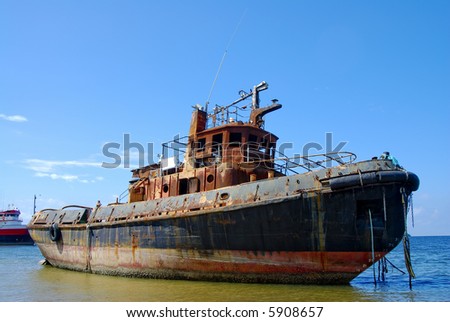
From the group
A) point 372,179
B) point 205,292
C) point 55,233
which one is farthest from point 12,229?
point 372,179

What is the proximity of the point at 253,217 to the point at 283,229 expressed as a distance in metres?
1.09

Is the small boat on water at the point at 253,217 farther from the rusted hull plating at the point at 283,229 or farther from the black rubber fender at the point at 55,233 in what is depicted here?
the black rubber fender at the point at 55,233

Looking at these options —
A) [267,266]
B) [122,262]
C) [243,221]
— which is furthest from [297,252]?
[122,262]

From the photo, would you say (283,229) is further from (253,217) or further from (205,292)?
(205,292)

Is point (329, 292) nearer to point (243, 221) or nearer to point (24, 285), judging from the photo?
point (243, 221)

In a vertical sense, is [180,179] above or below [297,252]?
above

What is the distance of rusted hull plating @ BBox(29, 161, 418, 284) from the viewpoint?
12.2 meters

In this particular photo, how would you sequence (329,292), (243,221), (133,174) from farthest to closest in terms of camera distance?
1. (133,174)
2. (243,221)
3. (329,292)

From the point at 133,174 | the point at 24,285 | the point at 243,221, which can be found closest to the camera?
the point at 243,221

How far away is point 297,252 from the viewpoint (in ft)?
40.9

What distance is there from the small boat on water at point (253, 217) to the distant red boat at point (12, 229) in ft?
158

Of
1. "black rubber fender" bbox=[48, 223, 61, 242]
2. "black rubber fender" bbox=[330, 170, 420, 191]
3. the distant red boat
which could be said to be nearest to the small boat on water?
"black rubber fender" bbox=[330, 170, 420, 191]

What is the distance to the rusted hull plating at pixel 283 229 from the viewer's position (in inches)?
482

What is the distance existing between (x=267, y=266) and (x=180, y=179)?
6012 mm
